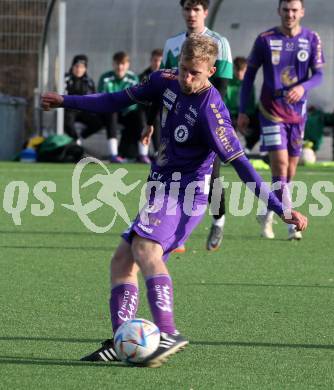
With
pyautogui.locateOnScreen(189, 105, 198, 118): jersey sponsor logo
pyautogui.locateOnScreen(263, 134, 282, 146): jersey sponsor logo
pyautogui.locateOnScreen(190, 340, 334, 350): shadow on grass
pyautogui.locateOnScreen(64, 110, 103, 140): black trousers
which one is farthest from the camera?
pyautogui.locateOnScreen(64, 110, 103, 140): black trousers

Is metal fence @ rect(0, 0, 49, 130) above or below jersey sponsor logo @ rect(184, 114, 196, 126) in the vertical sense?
below

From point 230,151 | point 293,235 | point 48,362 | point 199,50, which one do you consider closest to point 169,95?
point 199,50

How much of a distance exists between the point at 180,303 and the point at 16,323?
3.96ft

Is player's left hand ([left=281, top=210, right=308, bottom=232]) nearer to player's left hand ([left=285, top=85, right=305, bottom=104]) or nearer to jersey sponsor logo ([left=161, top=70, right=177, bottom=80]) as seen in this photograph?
jersey sponsor logo ([left=161, top=70, right=177, bottom=80])

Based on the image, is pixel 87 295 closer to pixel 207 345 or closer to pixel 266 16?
pixel 207 345

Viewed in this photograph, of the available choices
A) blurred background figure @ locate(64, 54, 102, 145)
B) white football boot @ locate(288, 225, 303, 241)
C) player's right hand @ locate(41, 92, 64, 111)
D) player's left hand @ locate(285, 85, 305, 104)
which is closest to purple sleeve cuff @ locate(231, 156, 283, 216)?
player's right hand @ locate(41, 92, 64, 111)

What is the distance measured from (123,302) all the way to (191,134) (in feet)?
2.87

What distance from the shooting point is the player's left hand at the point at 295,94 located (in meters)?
10.9

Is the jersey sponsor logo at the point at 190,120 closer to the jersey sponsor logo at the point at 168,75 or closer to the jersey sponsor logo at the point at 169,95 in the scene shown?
the jersey sponsor logo at the point at 169,95

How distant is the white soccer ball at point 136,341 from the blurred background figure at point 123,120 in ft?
47.6

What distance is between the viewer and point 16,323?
22.3ft

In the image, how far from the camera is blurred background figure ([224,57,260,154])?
71.3 feet

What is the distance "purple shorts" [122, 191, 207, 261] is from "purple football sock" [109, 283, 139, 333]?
0.75ft

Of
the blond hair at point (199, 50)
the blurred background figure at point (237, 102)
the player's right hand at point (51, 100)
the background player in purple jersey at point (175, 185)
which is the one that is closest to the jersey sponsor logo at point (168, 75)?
the background player in purple jersey at point (175, 185)
